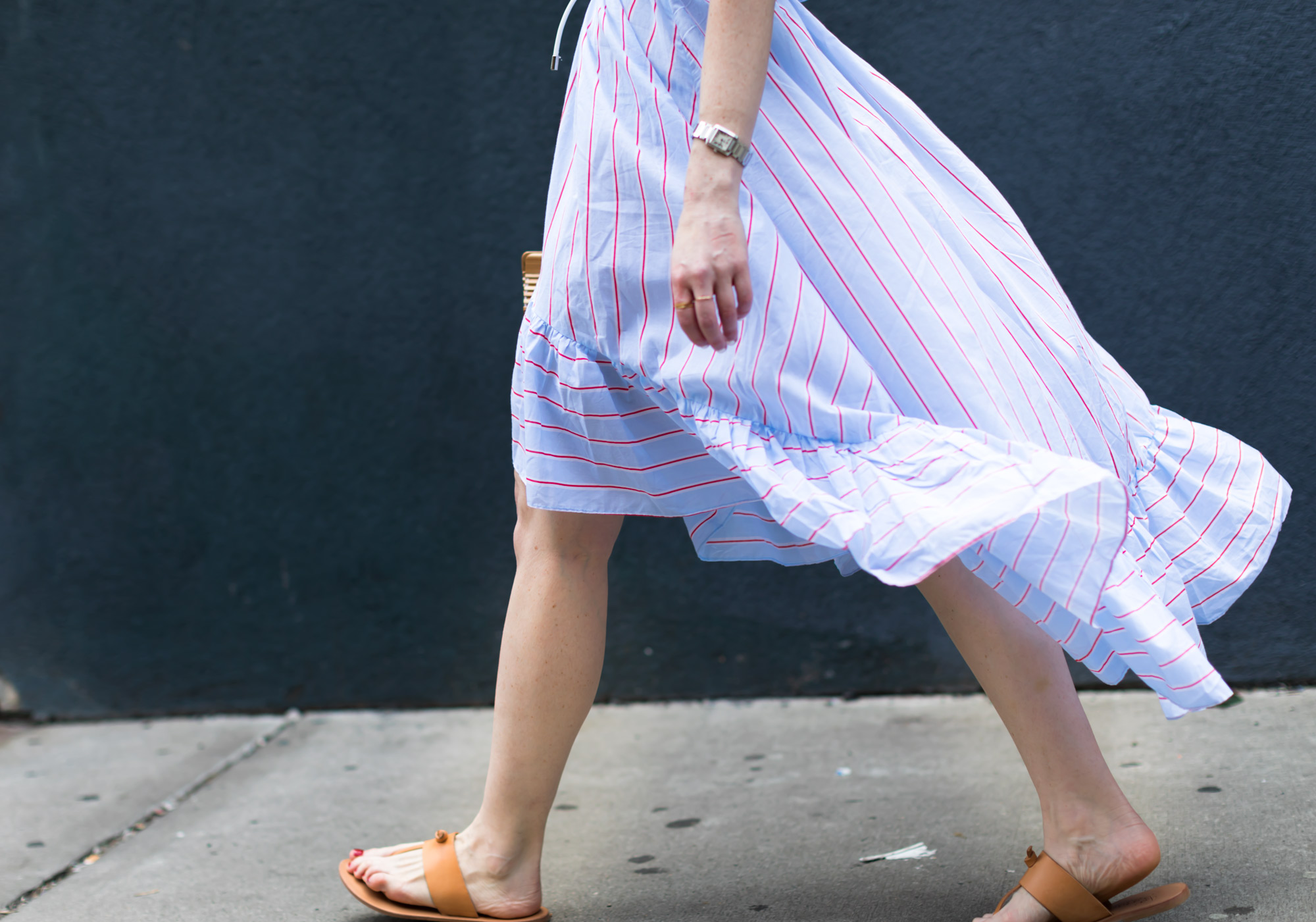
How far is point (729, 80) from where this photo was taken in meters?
1.20

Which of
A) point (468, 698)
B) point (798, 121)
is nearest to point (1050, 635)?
point (798, 121)

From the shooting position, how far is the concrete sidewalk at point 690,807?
5.34 feet

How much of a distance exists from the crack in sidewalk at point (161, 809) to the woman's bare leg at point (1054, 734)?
61.3 inches

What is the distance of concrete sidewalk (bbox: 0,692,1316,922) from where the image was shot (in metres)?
1.63

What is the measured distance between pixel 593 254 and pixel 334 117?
1.48 meters

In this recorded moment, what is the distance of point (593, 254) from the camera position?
133 cm

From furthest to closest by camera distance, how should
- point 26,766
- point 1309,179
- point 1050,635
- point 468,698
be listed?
1. point 468,698
2. point 26,766
3. point 1309,179
4. point 1050,635

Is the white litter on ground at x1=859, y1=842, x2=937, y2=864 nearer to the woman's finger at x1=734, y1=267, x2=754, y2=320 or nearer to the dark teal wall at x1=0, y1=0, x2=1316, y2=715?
the dark teal wall at x1=0, y1=0, x2=1316, y2=715

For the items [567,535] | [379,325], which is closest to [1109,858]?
[567,535]

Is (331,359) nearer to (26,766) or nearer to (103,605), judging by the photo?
(103,605)

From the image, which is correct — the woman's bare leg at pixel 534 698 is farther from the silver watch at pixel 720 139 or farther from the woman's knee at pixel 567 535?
the silver watch at pixel 720 139

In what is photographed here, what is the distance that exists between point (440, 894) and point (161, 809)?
95 centimetres

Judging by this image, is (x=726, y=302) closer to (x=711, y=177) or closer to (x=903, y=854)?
(x=711, y=177)

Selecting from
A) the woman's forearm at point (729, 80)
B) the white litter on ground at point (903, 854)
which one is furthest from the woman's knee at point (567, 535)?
the white litter on ground at point (903, 854)
